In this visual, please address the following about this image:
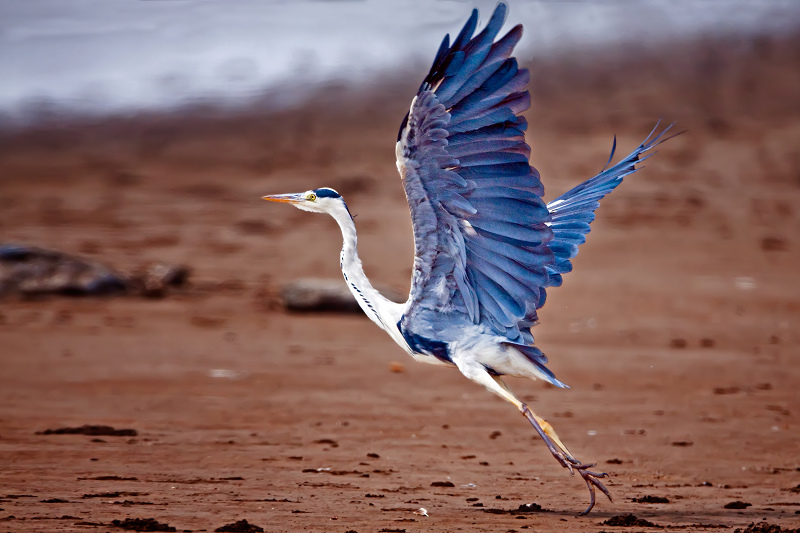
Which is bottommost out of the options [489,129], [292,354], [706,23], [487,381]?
[292,354]

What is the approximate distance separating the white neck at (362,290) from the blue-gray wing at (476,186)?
0.79 ft

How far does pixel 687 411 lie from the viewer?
8.07 m

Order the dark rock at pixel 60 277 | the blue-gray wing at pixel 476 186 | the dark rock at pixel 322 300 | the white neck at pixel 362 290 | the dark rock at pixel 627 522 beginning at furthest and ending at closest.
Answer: the dark rock at pixel 60 277
the dark rock at pixel 322 300
the white neck at pixel 362 290
the blue-gray wing at pixel 476 186
the dark rock at pixel 627 522

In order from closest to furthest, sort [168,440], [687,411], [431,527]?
1. [431,527]
2. [168,440]
3. [687,411]

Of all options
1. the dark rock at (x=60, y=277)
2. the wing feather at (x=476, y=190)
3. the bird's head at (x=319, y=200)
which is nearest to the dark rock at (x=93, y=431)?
the bird's head at (x=319, y=200)

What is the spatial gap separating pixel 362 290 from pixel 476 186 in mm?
1000

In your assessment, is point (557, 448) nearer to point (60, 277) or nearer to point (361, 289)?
point (361, 289)

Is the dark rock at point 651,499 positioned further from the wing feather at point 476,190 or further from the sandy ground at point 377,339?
the wing feather at point 476,190

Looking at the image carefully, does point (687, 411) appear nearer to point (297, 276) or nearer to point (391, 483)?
point (391, 483)

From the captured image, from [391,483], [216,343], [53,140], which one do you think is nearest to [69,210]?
[53,140]

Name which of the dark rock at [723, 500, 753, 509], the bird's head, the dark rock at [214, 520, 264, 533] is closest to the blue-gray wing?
the bird's head

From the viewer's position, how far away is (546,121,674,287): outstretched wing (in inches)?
236

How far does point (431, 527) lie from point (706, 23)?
22.3 meters

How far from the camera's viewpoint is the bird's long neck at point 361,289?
220 inches
